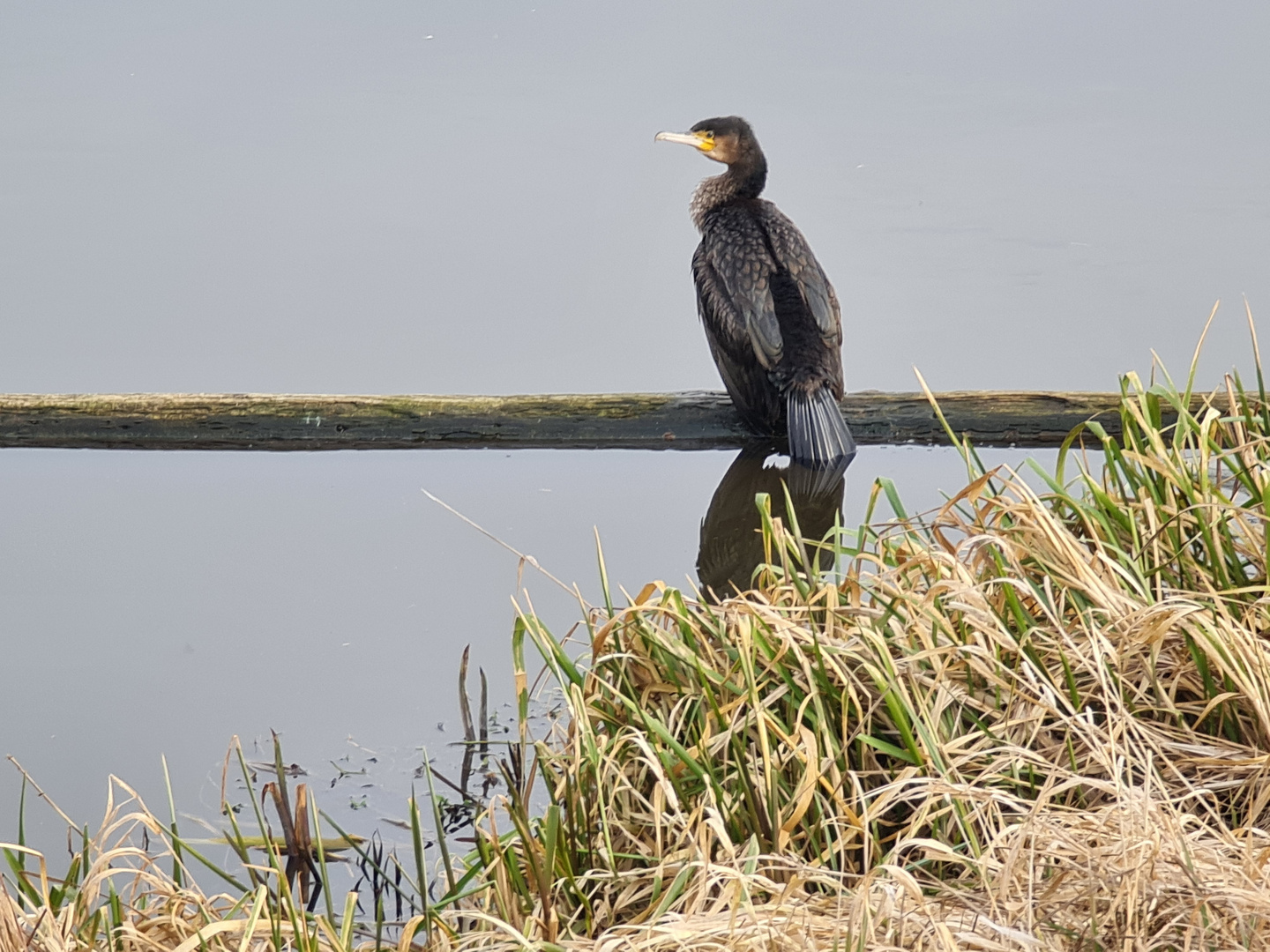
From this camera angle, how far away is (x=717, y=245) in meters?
5.27

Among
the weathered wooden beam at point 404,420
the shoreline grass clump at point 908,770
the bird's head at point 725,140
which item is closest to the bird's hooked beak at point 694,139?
the bird's head at point 725,140

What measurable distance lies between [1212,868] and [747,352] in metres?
3.58

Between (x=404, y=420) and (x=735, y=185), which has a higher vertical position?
(x=735, y=185)

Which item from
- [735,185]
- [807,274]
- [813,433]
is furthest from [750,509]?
[735,185]

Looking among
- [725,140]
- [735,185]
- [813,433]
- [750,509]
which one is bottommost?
[750,509]

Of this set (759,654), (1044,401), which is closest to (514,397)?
(1044,401)

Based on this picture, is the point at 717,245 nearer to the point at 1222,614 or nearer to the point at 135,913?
the point at 1222,614

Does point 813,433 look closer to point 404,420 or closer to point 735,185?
point 735,185

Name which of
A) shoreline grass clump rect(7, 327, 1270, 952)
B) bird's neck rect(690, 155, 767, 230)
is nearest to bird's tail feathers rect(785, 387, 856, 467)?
bird's neck rect(690, 155, 767, 230)

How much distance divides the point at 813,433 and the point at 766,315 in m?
0.50

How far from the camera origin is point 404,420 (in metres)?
4.89

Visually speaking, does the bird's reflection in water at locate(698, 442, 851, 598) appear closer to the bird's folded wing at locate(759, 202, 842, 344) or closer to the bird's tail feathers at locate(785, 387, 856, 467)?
the bird's tail feathers at locate(785, 387, 856, 467)

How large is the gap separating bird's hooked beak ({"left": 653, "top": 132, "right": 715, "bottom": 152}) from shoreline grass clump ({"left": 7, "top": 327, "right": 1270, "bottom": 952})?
10.9 ft

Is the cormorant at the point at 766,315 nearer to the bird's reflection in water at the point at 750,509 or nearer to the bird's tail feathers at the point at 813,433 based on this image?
the bird's tail feathers at the point at 813,433
